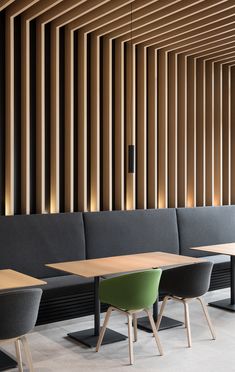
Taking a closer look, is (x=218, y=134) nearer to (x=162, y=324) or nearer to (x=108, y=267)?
(x=162, y=324)

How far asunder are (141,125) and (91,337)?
2912 mm

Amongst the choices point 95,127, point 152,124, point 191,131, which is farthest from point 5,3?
point 191,131

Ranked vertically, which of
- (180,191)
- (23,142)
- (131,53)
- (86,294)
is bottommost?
(86,294)

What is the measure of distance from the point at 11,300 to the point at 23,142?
8.20ft

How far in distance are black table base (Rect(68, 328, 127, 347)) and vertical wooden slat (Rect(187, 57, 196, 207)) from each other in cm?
286

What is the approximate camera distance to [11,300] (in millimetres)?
2998

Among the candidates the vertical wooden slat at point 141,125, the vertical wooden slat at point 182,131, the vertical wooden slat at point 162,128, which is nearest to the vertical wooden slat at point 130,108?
the vertical wooden slat at point 141,125

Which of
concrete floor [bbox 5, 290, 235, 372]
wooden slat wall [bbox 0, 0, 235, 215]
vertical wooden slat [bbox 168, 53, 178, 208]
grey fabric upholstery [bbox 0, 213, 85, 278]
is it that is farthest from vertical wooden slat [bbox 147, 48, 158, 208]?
concrete floor [bbox 5, 290, 235, 372]

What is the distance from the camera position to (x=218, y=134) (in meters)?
7.20

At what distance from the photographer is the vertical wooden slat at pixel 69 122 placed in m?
5.52

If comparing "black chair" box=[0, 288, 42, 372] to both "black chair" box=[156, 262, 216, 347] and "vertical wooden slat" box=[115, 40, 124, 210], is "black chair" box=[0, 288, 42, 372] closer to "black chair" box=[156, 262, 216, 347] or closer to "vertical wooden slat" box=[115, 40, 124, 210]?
"black chair" box=[156, 262, 216, 347]

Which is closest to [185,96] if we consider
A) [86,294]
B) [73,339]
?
[86,294]

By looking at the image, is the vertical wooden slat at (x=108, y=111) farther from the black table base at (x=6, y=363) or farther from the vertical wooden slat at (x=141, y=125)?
the black table base at (x=6, y=363)

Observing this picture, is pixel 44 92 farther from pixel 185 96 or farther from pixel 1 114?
pixel 185 96
